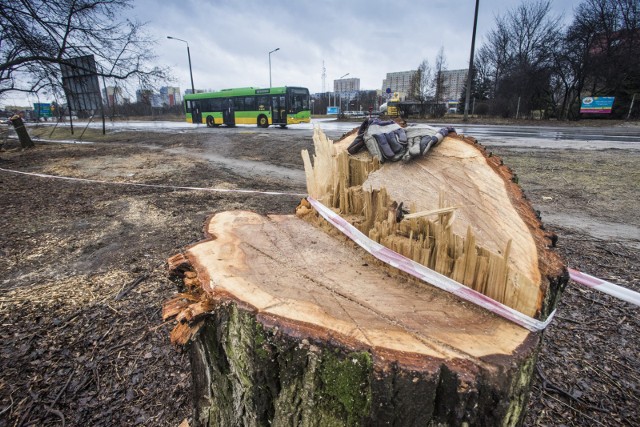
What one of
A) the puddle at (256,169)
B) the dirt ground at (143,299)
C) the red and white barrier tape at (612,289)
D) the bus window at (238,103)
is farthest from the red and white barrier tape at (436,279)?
the bus window at (238,103)

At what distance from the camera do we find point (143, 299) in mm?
2705

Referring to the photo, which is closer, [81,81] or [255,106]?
[81,81]

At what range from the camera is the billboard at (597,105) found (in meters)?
21.6

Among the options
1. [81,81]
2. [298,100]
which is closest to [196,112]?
[298,100]

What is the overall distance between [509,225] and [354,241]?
0.67 meters

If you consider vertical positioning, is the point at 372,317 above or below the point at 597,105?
below

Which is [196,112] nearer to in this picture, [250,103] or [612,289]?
[250,103]

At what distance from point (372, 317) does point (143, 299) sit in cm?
237

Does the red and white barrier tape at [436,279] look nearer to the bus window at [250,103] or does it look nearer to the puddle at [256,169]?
the puddle at [256,169]

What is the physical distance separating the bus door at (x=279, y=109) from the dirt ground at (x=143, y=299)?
1354 centimetres

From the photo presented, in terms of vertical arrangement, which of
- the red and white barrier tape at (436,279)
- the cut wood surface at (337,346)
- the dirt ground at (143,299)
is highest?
the red and white barrier tape at (436,279)

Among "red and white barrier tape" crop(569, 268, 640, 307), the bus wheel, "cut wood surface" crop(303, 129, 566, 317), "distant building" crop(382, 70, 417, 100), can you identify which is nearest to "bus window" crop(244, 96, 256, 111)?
the bus wheel

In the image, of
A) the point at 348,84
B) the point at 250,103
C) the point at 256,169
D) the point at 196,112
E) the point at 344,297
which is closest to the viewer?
the point at 344,297

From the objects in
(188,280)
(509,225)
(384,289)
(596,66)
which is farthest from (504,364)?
(596,66)
